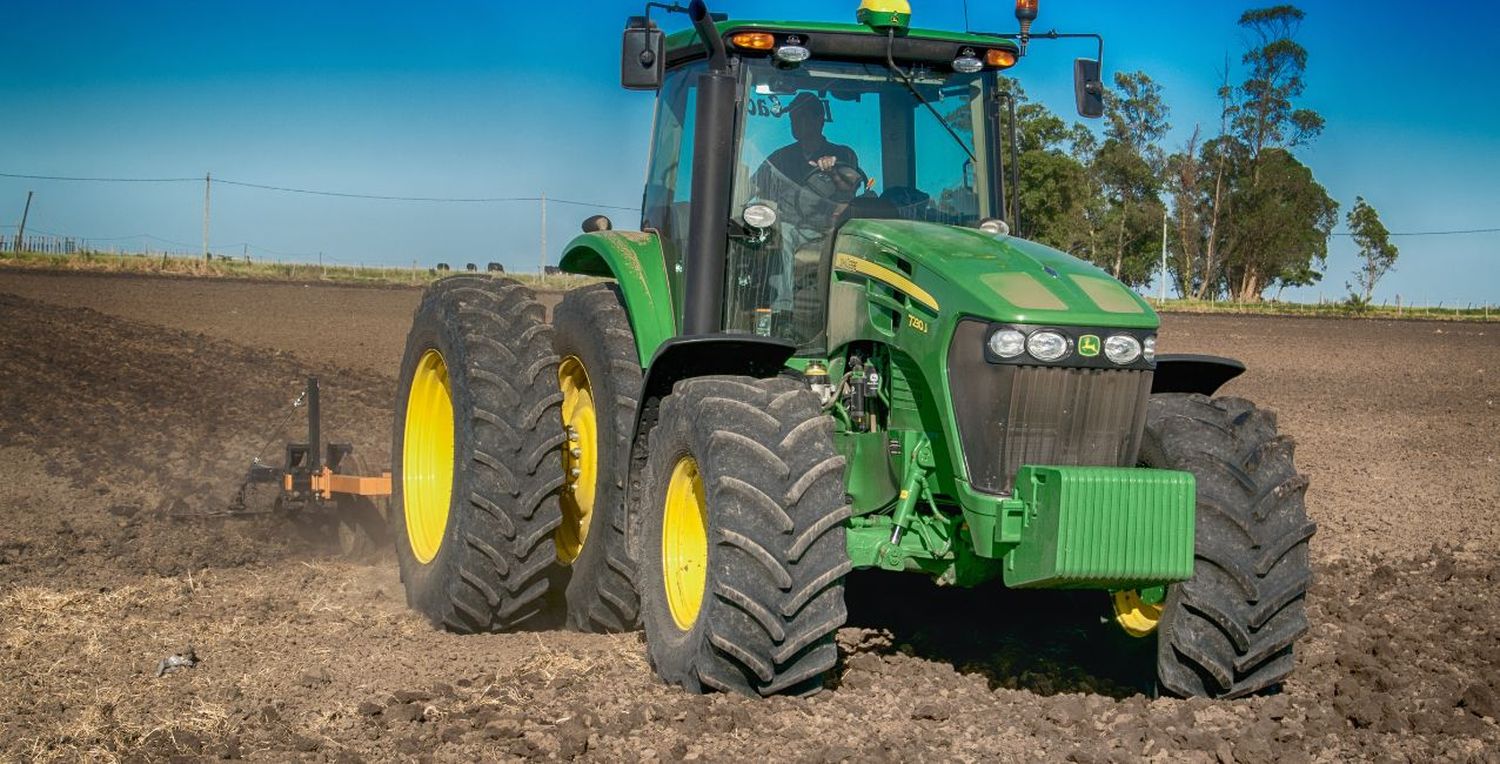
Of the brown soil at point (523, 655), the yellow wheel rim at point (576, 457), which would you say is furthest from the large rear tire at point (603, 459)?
the brown soil at point (523, 655)

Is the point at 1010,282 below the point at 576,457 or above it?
above

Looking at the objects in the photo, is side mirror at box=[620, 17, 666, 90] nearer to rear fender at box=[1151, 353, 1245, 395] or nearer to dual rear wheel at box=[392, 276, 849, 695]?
dual rear wheel at box=[392, 276, 849, 695]

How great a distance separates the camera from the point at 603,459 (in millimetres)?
7715

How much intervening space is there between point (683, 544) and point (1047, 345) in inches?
69.6

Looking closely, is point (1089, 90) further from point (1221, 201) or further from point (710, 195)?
point (1221, 201)

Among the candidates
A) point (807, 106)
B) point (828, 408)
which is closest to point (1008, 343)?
point (828, 408)

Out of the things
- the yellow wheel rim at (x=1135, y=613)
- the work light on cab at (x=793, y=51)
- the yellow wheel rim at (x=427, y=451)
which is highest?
the work light on cab at (x=793, y=51)

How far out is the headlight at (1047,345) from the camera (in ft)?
19.7

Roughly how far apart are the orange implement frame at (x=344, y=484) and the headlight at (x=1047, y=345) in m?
4.72

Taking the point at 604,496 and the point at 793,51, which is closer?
the point at 793,51

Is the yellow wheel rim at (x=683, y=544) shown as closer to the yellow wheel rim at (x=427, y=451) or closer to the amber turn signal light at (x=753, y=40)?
the amber turn signal light at (x=753, y=40)

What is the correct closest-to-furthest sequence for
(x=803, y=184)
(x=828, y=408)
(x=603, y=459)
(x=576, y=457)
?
(x=828, y=408)
(x=803, y=184)
(x=603, y=459)
(x=576, y=457)

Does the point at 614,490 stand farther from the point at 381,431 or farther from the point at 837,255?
the point at 381,431

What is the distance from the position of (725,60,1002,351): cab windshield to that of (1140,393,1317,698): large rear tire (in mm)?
1798
